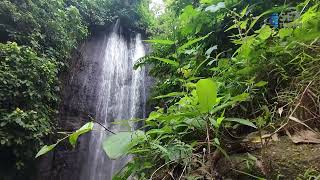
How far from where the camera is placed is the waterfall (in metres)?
6.85

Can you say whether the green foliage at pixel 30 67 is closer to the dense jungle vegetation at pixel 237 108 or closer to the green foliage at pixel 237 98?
the dense jungle vegetation at pixel 237 108

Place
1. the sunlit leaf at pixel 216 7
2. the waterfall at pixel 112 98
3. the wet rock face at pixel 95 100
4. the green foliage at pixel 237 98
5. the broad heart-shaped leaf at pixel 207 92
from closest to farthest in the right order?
the broad heart-shaped leaf at pixel 207 92
the green foliage at pixel 237 98
the sunlit leaf at pixel 216 7
the wet rock face at pixel 95 100
the waterfall at pixel 112 98

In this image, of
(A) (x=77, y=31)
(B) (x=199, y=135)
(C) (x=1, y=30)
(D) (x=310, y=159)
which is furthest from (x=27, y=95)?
(D) (x=310, y=159)

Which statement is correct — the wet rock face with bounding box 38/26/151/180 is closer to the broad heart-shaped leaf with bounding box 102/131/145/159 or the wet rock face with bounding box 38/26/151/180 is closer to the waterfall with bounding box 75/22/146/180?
the waterfall with bounding box 75/22/146/180

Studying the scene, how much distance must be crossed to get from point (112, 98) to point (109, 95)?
0.15 meters

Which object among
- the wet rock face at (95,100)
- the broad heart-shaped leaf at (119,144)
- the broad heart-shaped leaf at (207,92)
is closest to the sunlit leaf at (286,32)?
the broad heart-shaped leaf at (207,92)

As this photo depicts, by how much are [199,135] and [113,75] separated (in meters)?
7.82

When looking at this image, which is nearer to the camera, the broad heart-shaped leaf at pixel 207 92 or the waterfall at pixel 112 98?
the broad heart-shaped leaf at pixel 207 92

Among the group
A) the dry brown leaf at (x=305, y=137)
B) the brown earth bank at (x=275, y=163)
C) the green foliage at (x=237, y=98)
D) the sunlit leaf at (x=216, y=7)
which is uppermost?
the sunlit leaf at (x=216, y=7)

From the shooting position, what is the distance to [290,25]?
1.52m

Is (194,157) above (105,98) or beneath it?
beneath

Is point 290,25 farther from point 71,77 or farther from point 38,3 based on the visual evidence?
point 71,77

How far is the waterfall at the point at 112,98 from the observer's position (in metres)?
6.85

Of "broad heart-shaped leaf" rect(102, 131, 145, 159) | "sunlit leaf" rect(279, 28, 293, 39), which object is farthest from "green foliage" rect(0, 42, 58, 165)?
"sunlit leaf" rect(279, 28, 293, 39)
